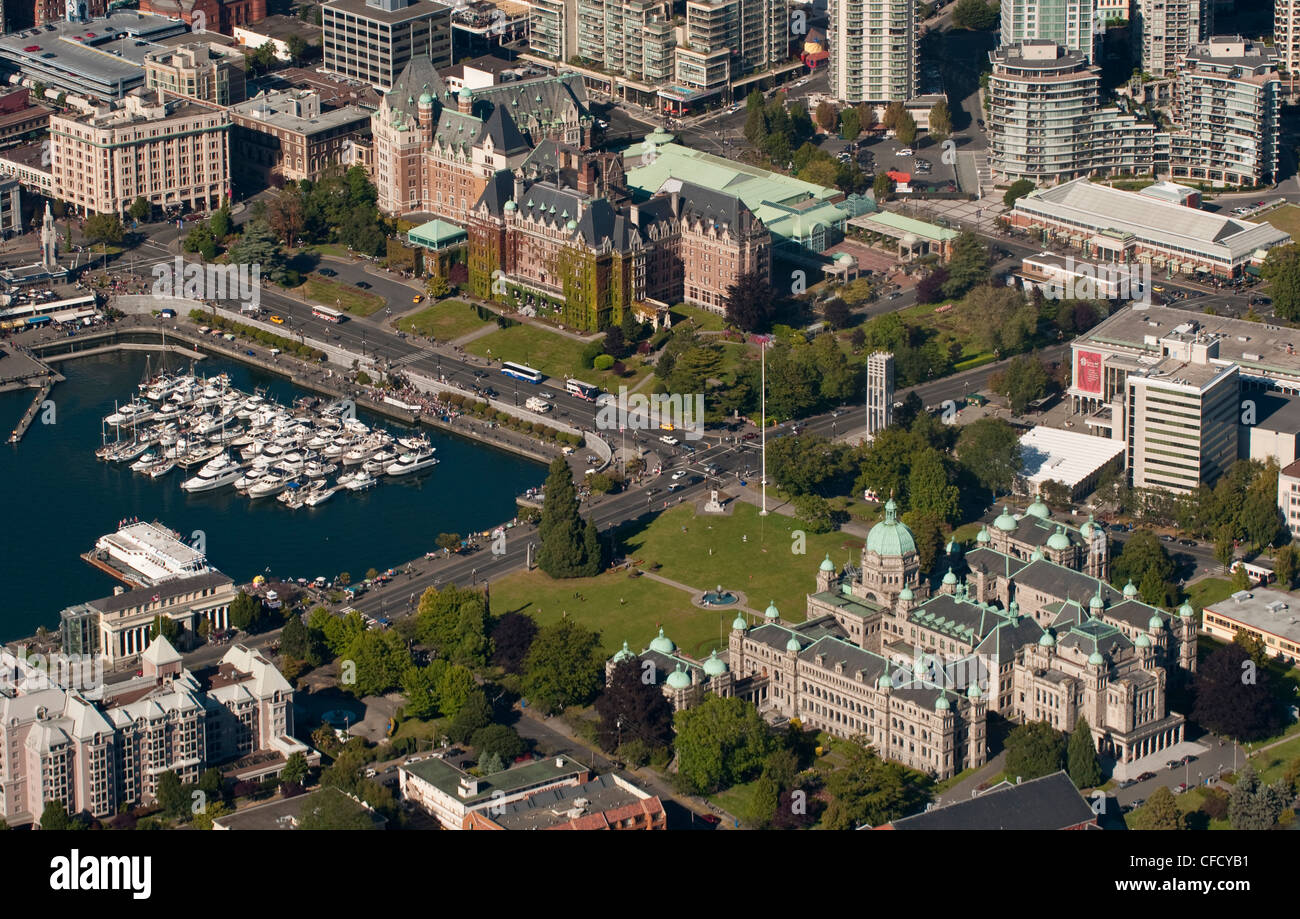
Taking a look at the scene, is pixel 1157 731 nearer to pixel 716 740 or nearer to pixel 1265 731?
pixel 1265 731

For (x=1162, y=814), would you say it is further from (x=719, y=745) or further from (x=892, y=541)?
(x=892, y=541)

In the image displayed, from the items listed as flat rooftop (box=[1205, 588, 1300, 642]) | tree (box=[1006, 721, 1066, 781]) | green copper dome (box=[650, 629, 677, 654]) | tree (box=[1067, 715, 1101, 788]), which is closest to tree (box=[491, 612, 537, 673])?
green copper dome (box=[650, 629, 677, 654])

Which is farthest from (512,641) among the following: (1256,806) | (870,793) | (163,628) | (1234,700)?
(1256,806)

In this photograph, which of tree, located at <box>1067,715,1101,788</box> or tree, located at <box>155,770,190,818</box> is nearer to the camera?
tree, located at <box>155,770,190,818</box>

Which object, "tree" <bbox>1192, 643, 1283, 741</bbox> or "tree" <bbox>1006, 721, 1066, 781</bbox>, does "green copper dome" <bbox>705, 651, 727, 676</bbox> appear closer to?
"tree" <bbox>1006, 721, 1066, 781</bbox>

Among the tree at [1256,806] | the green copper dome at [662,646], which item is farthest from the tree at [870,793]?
the tree at [1256,806]

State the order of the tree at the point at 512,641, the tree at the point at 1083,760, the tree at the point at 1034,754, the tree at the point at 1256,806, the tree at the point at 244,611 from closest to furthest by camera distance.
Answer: the tree at the point at 1256,806
the tree at the point at 1034,754
the tree at the point at 1083,760
the tree at the point at 512,641
the tree at the point at 244,611

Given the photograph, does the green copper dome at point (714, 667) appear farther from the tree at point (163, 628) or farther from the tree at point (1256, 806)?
the tree at point (163, 628)
